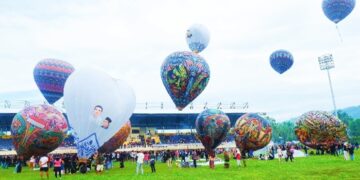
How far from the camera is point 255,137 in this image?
3628cm

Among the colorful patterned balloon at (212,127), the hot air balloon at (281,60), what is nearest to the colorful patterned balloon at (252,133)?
the colorful patterned balloon at (212,127)

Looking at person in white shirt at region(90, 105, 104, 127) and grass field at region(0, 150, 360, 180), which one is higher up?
person in white shirt at region(90, 105, 104, 127)

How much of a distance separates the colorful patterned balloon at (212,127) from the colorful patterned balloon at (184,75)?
3.33 m

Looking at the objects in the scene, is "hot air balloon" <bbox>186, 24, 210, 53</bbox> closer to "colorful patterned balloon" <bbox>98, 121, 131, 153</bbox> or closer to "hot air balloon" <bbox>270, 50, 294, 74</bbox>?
"hot air balloon" <bbox>270, 50, 294, 74</bbox>

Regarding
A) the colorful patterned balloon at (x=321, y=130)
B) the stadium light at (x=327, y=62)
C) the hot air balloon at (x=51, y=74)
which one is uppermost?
the stadium light at (x=327, y=62)

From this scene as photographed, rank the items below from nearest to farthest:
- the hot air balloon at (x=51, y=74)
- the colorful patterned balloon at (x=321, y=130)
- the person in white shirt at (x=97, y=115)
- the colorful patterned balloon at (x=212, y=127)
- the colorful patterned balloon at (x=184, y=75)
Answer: the person in white shirt at (x=97, y=115) → the colorful patterned balloon at (x=212, y=127) → the colorful patterned balloon at (x=184, y=75) → the colorful patterned balloon at (x=321, y=130) → the hot air balloon at (x=51, y=74)

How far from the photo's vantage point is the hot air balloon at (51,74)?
50.3m

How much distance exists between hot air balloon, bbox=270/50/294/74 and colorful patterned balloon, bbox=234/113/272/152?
20.0 m

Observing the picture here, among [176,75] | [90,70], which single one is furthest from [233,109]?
[90,70]

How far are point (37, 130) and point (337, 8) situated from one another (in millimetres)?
35489

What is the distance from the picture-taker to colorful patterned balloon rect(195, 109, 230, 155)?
36.8 metres

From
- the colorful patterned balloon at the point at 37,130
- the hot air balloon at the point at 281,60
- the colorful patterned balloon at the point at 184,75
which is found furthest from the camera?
the hot air balloon at the point at 281,60

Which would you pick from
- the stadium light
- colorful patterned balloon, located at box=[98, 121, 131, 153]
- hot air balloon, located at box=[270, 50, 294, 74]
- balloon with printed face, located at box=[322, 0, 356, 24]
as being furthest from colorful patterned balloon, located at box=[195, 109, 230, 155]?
the stadium light

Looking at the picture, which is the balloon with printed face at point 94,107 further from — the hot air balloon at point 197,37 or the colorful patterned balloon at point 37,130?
the hot air balloon at point 197,37
